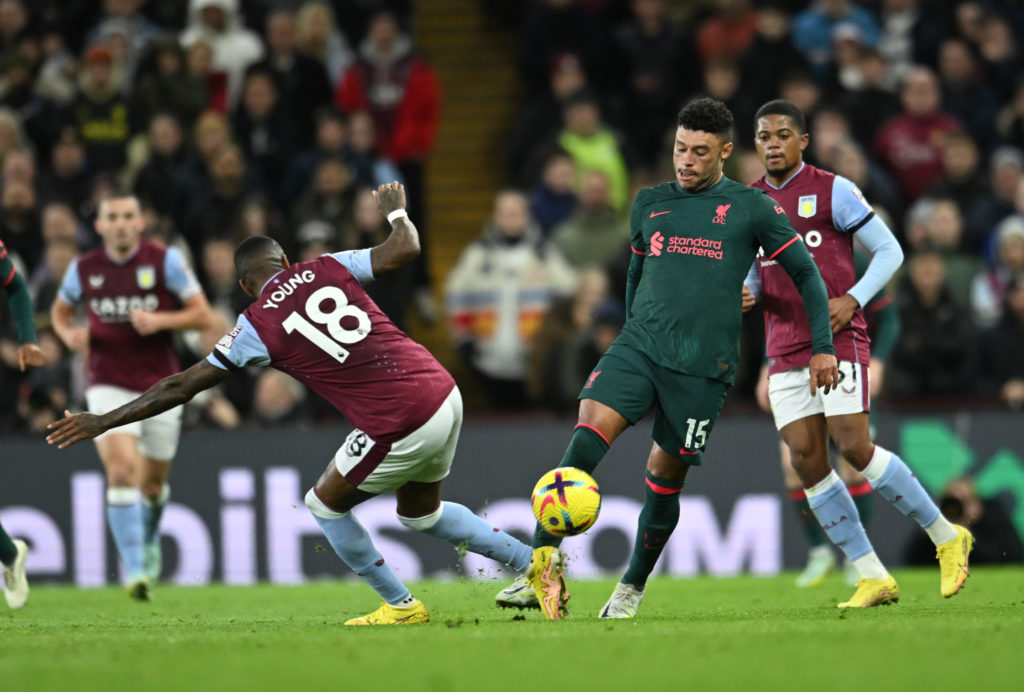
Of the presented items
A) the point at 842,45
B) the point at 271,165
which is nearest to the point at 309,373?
the point at 271,165

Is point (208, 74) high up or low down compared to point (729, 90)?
up

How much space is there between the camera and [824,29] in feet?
54.7

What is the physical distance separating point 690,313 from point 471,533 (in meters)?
1.65

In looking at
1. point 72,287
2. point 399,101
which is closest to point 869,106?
point 399,101

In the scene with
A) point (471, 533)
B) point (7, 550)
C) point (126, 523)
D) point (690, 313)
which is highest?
point (690, 313)

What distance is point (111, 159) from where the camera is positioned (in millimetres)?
16141

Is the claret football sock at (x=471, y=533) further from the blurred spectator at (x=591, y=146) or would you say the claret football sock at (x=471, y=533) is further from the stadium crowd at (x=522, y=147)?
the blurred spectator at (x=591, y=146)

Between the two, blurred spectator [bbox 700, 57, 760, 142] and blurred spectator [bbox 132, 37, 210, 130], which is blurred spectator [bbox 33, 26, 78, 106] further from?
blurred spectator [bbox 700, 57, 760, 142]

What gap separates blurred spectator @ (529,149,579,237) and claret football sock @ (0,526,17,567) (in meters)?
7.76

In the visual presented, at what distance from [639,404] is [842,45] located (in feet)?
33.1

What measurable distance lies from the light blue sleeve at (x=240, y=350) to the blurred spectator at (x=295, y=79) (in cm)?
955

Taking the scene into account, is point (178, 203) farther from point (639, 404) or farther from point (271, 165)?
point (639, 404)

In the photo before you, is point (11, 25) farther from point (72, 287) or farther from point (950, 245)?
point (950, 245)

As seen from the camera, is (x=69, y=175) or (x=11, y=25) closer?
(x=69, y=175)
